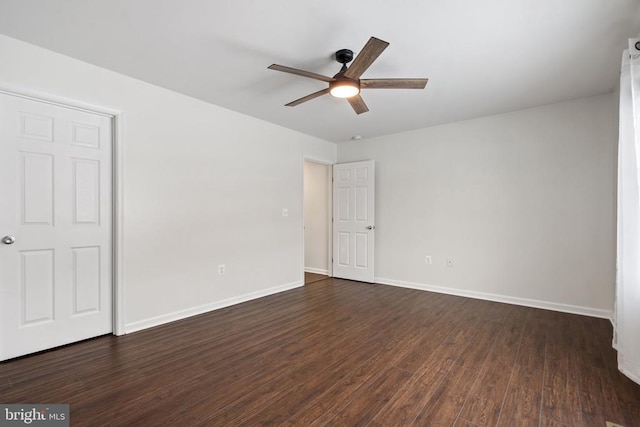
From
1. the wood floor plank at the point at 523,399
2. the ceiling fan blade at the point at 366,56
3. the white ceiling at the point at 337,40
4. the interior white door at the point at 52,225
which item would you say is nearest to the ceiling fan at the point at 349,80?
the ceiling fan blade at the point at 366,56

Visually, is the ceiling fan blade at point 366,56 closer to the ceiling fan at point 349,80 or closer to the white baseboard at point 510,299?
the ceiling fan at point 349,80

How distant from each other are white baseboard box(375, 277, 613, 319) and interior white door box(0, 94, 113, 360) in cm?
398

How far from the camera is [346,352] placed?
262cm

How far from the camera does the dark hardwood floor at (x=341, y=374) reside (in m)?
1.82

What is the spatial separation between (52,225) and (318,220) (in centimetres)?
413

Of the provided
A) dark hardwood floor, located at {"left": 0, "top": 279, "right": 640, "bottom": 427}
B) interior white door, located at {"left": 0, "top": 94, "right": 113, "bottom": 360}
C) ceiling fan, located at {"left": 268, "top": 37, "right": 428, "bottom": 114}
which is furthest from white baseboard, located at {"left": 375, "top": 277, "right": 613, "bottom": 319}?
interior white door, located at {"left": 0, "top": 94, "right": 113, "bottom": 360}

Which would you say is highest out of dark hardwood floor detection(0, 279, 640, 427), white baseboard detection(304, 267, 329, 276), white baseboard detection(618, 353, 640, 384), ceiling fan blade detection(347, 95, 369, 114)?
ceiling fan blade detection(347, 95, 369, 114)

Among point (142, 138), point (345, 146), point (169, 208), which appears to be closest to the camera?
point (142, 138)

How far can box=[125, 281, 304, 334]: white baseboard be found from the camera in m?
3.09

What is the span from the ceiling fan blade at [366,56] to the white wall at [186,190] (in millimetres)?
2076

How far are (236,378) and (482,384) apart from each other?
1.73 m

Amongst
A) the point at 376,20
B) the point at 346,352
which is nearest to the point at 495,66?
the point at 376,20

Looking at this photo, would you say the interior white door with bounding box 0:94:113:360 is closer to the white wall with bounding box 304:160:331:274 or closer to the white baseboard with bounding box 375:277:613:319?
the white wall with bounding box 304:160:331:274

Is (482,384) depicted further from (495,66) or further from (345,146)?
(345,146)
